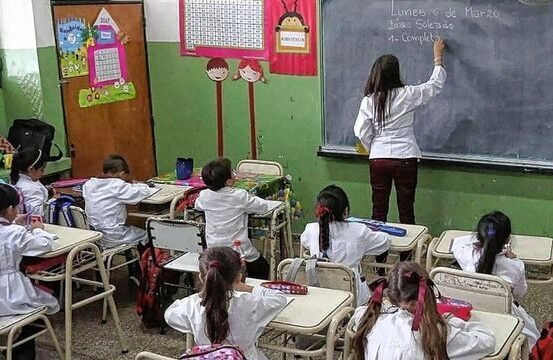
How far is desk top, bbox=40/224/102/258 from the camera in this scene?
11.3ft

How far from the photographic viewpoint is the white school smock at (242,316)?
2586 mm

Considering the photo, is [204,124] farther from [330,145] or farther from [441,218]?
[441,218]

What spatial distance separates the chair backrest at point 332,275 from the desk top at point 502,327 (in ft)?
1.93

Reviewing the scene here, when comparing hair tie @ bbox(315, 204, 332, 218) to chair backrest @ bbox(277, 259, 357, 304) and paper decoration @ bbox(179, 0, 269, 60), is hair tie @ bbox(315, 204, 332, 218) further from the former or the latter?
paper decoration @ bbox(179, 0, 269, 60)

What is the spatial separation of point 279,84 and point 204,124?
0.77m

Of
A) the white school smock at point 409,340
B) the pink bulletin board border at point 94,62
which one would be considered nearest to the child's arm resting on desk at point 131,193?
the pink bulletin board border at point 94,62

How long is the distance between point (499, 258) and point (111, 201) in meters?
2.23

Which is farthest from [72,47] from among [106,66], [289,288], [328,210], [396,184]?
[289,288]

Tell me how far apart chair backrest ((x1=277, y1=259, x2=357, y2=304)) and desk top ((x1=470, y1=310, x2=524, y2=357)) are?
23.2 inches

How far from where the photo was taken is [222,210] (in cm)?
402

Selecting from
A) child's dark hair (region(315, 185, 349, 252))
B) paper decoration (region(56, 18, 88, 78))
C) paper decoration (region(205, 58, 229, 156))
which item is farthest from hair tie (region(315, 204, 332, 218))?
paper decoration (region(56, 18, 88, 78))

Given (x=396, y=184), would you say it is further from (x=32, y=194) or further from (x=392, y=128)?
(x=32, y=194)

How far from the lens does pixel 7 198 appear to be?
3.41m

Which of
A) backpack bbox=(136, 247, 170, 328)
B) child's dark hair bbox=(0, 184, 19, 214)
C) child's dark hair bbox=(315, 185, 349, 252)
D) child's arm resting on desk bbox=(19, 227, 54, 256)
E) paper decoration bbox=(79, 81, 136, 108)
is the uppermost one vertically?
paper decoration bbox=(79, 81, 136, 108)
